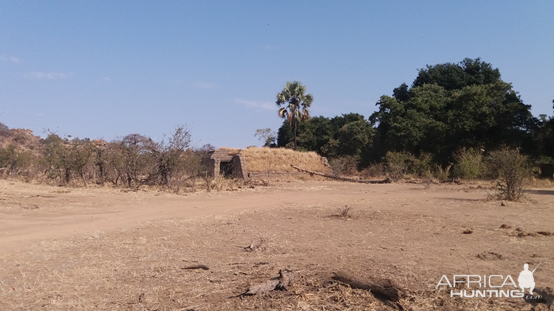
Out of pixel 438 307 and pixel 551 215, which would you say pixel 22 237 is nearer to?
pixel 438 307

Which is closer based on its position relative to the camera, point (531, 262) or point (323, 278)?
point (323, 278)

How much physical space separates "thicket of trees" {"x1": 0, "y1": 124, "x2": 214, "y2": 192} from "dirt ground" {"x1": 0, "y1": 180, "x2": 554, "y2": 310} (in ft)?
25.7

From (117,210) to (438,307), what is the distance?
10686mm

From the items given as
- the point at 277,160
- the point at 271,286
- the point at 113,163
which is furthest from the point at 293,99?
the point at 271,286

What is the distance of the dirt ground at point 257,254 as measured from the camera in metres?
4.47

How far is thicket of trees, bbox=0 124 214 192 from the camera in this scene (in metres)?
20.1

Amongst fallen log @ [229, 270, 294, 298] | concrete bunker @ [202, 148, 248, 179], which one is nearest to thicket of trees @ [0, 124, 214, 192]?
concrete bunker @ [202, 148, 248, 179]

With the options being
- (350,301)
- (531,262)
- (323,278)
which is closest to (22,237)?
(323,278)

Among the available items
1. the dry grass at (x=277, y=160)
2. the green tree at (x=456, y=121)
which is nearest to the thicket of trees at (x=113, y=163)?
the dry grass at (x=277, y=160)

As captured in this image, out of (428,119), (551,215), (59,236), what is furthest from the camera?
(428,119)

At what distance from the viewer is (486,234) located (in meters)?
7.82

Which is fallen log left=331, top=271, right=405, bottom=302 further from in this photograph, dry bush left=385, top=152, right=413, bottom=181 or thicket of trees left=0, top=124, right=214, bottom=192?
dry bush left=385, top=152, right=413, bottom=181

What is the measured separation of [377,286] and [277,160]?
1105 inches

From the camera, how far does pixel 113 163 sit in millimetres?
20000
